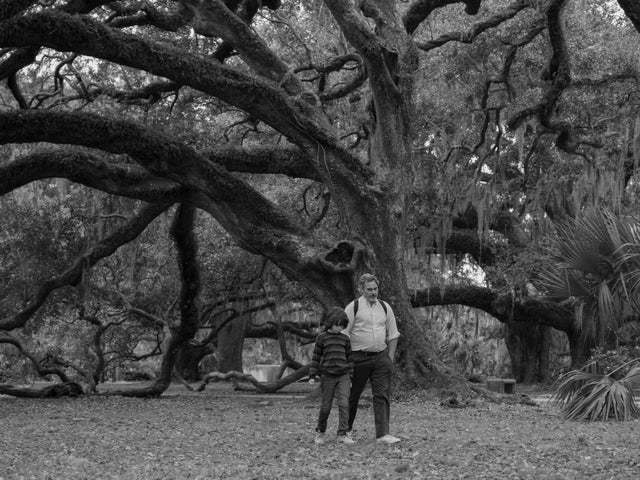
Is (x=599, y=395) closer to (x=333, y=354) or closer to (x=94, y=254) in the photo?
(x=333, y=354)

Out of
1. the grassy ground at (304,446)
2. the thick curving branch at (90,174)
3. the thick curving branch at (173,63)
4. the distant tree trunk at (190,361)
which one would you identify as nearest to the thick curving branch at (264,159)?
the thick curving branch at (90,174)

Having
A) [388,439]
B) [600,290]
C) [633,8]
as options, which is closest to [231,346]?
[600,290]

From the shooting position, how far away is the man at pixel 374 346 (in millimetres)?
7570

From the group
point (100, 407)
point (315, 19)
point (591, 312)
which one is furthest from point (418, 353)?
point (315, 19)

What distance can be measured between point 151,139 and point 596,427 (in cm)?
696

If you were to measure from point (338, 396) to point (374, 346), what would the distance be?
1.82ft

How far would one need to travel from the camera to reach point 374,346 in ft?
25.3

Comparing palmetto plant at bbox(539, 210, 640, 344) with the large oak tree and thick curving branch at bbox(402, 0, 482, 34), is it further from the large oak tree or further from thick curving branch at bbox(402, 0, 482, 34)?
thick curving branch at bbox(402, 0, 482, 34)

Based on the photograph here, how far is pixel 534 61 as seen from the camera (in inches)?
620

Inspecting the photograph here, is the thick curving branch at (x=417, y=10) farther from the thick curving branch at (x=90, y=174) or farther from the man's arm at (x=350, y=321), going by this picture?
the man's arm at (x=350, y=321)

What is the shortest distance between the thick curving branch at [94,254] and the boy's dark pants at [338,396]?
6.87 meters

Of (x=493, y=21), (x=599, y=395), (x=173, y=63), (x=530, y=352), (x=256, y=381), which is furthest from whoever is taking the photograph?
(x=530, y=352)

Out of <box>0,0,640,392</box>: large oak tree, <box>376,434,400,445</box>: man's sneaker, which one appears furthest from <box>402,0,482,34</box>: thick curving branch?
<box>376,434,400,445</box>: man's sneaker

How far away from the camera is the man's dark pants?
7.55 m
